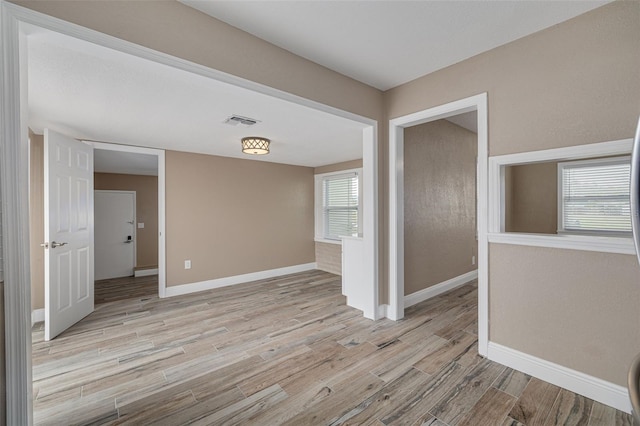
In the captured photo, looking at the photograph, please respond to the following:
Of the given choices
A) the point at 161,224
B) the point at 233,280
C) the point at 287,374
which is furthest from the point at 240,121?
the point at 233,280

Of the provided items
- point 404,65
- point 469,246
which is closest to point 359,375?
point 404,65

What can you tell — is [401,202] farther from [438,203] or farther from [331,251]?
[331,251]

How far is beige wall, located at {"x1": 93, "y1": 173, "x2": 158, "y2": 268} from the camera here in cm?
566

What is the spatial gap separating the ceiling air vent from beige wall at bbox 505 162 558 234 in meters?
3.69

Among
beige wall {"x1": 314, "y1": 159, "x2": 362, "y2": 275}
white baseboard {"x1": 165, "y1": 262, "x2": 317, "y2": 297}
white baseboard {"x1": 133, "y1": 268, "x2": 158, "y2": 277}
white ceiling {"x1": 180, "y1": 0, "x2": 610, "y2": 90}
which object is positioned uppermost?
white ceiling {"x1": 180, "y1": 0, "x2": 610, "y2": 90}

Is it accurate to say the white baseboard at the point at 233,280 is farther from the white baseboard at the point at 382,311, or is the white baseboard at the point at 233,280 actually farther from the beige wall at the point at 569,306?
the beige wall at the point at 569,306

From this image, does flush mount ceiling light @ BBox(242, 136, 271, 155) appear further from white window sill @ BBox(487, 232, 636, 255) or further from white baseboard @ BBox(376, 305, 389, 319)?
white window sill @ BBox(487, 232, 636, 255)

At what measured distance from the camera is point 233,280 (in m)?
4.66

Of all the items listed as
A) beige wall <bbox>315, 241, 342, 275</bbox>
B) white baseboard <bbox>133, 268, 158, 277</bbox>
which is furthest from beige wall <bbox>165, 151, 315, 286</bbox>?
white baseboard <bbox>133, 268, 158, 277</bbox>

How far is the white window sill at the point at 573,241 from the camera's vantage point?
5.26 ft

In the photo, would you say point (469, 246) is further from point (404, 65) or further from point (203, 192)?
point (203, 192)

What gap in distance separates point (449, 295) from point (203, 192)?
4.10 meters

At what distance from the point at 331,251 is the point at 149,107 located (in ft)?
12.8

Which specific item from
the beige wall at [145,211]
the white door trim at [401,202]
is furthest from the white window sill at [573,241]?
the beige wall at [145,211]
